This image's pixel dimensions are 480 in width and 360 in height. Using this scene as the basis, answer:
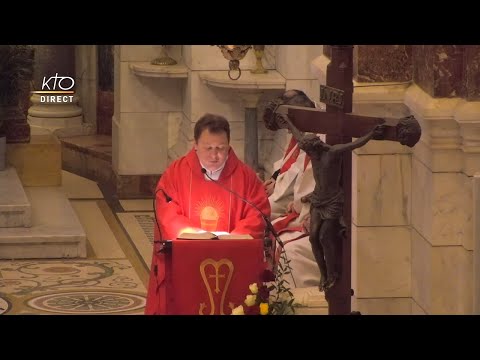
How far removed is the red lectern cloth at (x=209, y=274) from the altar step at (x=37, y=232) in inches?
168

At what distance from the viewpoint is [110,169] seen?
13414 millimetres

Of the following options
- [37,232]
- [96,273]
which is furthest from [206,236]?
[37,232]

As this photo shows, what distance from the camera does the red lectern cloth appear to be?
6.06 m

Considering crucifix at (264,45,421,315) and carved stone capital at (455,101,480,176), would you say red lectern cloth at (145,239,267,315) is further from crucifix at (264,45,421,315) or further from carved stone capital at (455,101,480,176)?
crucifix at (264,45,421,315)

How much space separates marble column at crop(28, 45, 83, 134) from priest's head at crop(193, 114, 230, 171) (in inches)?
336

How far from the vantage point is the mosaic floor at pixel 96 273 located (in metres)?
9.06

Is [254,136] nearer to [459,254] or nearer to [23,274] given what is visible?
[23,274]

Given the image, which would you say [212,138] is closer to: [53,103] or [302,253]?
[302,253]

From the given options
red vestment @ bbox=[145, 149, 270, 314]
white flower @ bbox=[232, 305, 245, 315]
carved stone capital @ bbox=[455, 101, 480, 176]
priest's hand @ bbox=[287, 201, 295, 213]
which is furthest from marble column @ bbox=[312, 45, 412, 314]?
priest's hand @ bbox=[287, 201, 295, 213]

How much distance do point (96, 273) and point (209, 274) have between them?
4009 mm

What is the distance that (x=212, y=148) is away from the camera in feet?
21.3

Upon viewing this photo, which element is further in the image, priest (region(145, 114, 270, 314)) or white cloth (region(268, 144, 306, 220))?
white cloth (region(268, 144, 306, 220))
